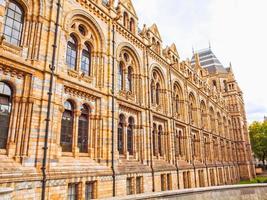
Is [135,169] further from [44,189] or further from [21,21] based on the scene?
[21,21]

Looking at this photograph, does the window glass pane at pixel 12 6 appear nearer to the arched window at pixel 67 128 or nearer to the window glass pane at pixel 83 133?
the arched window at pixel 67 128

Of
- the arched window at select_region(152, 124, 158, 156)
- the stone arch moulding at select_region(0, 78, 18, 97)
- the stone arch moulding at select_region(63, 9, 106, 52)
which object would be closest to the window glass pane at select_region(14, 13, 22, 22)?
the stone arch moulding at select_region(63, 9, 106, 52)

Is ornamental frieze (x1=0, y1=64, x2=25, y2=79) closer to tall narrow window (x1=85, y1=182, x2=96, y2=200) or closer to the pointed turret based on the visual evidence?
tall narrow window (x1=85, y1=182, x2=96, y2=200)

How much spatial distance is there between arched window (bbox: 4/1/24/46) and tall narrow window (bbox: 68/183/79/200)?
7.99 meters

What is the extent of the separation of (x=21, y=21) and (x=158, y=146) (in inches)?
638

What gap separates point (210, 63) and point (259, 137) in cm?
2837

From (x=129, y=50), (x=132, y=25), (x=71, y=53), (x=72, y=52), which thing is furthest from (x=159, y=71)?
(x=71, y=53)

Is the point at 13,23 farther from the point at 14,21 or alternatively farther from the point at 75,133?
the point at 75,133

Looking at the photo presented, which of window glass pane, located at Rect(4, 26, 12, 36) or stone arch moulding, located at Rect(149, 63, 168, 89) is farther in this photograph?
stone arch moulding, located at Rect(149, 63, 168, 89)

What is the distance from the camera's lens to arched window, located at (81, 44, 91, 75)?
1524 centimetres

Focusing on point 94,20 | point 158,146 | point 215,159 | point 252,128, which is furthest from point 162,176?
point 252,128

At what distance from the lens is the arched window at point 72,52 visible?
1407 centimetres

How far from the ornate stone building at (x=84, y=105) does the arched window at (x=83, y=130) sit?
0.06 meters

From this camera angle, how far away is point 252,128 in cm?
7181
